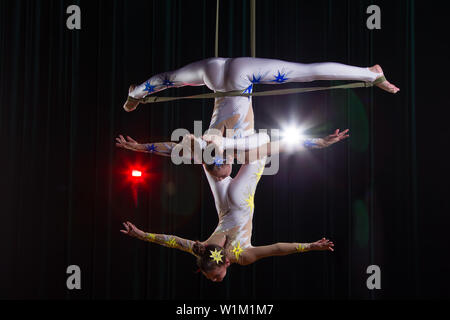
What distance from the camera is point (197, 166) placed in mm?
4078

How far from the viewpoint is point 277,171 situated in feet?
12.7

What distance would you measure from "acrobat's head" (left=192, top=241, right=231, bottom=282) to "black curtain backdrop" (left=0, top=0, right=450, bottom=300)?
0.68 metres

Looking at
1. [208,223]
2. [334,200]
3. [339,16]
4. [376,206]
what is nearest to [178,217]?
[208,223]

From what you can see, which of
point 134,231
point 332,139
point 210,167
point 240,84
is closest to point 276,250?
point 210,167

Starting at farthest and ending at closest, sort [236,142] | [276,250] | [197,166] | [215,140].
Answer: [197,166] → [276,250] → [236,142] → [215,140]

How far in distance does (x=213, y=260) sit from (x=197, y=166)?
41.8 inches

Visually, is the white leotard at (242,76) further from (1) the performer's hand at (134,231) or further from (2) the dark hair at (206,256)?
(1) the performer's hand at (134,231)

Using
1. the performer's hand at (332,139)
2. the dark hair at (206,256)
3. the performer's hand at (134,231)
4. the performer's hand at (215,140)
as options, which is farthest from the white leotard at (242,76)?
the performer's hand at (134,231)

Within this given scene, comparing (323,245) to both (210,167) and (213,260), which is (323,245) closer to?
(213,260)

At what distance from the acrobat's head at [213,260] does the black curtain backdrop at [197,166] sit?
676mm

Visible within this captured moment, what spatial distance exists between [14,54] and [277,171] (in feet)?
8.31

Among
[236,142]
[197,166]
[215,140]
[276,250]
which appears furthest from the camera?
[197,166]
